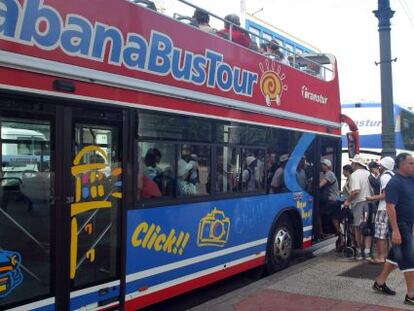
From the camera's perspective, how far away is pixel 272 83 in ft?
25.2

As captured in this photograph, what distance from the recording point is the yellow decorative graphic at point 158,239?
5.16 metres

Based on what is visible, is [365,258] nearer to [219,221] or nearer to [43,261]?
[219,221]

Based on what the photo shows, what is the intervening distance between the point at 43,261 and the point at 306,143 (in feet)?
18.1

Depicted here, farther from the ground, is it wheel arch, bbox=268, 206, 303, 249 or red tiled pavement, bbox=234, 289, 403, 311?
wheel arch, bbox=268, 206, 303, 249

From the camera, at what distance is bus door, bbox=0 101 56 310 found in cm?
396

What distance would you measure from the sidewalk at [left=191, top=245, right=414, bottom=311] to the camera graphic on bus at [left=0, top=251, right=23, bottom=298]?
7.40ft

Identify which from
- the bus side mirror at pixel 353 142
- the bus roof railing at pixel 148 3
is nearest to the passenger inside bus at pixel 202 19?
the bus roof railing at pixel 148 3

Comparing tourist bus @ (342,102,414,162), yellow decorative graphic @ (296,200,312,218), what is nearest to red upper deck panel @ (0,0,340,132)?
yellow decorative graphic @ (296,200,312,218)

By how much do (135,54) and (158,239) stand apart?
1.89 meters

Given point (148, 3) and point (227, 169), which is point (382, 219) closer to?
point (227, 169)

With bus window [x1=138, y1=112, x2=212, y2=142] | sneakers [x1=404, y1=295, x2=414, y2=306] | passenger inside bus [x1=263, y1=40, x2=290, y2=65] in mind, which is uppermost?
passenger inside bus [x1=263, y1=40, x2=290, y2=65]

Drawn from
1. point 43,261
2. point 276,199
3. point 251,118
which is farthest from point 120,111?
point 276,199

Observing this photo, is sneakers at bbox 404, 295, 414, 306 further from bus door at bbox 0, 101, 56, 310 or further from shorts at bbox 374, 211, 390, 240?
bus door at bbox 0, 101, 56, 310

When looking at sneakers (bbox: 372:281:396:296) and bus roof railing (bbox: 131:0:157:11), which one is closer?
bus roof railing (bbox: 131:0:157:11)
